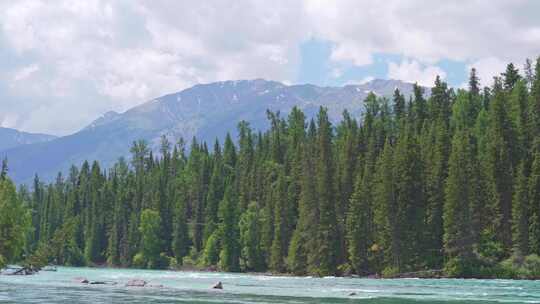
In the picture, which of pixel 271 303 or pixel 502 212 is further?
pixel 502 212

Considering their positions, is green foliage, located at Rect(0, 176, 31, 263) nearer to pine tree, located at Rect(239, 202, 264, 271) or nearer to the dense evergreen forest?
the dense evergreen forest

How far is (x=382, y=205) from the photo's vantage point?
113 metres

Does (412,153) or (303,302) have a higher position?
(412,153)

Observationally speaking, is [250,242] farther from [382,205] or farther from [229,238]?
[382,205]

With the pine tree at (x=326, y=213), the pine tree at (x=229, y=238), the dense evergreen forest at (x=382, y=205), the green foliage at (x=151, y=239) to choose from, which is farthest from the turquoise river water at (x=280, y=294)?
the green foliage at (x=151, y=239)

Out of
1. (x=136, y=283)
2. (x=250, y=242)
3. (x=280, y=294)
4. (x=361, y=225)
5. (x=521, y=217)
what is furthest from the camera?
(x=250, y=242)

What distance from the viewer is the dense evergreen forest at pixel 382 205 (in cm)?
10458

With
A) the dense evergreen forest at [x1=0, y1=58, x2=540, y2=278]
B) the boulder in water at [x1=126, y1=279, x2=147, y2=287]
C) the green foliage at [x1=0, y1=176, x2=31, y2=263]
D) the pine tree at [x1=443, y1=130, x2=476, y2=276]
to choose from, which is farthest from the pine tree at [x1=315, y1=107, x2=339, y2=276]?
the green foliage at [x1=0, y1=176, x2=31, y2=263]

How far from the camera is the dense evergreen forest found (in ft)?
343

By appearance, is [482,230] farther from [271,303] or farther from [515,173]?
[271,303]

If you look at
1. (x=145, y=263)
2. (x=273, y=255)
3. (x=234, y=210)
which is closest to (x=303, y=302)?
(x=273, y=255)

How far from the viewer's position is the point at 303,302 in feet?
198

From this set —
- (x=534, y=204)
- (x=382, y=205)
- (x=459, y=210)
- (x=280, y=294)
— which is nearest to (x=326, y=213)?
(x=382, y=205)

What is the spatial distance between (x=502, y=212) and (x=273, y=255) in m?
38.5
